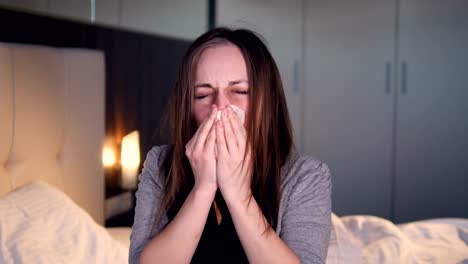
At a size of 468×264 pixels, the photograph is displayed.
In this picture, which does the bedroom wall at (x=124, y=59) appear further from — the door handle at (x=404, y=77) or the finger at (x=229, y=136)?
the door handle at (x=404, y=77)

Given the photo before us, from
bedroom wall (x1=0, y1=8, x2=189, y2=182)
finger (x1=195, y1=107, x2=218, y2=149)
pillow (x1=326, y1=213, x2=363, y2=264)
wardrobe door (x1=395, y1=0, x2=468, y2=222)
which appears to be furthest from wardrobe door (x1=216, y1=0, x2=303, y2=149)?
finger (x1=195, y1=107, x2=218, y2=149)

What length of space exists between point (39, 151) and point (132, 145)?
49cm

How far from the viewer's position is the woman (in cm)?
Result: 102

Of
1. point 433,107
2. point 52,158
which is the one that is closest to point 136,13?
point 52,158

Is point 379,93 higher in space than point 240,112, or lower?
higher

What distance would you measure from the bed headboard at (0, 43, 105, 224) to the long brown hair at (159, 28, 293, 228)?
0.70 metres

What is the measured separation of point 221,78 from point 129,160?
1.15 m

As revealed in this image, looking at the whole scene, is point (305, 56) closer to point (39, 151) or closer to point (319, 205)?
point (39, 151)

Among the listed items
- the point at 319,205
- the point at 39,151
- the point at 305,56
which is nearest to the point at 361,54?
the point at 305,56

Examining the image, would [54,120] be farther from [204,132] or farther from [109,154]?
[204,132]

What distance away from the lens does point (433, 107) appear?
10.9ft

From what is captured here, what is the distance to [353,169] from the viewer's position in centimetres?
357

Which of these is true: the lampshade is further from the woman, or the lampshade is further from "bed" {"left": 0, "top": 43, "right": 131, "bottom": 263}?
the woman

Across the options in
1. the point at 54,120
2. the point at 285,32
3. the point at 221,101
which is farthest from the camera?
the point at 285,32
